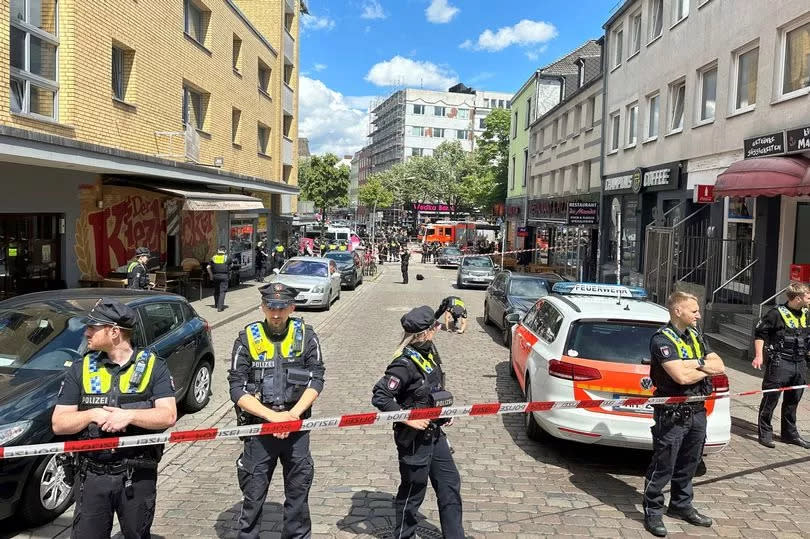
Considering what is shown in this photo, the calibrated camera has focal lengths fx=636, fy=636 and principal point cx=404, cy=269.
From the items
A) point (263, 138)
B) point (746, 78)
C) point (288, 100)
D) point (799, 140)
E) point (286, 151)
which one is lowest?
point (799, 140)

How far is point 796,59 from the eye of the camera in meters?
12.2

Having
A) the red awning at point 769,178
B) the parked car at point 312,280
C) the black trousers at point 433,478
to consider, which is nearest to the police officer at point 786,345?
the black trousers at point 433,478

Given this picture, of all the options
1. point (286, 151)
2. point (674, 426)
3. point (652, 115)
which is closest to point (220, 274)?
point (674, 426)

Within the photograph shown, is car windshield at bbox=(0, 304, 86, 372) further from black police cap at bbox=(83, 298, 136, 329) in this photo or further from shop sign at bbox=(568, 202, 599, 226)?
shop sign at bbox=(568, 202, 599, 226)

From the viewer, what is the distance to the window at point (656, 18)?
1927 centimetres

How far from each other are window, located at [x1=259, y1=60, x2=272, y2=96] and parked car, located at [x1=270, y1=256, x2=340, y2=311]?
12199 millimetres

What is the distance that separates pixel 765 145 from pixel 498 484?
33.3 feet

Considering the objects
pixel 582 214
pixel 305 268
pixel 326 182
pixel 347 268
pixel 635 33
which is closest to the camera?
pixel 305 268

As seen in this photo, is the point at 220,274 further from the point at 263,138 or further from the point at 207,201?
the point at 263,138

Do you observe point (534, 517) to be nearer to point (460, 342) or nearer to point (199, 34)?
point (460, 342)

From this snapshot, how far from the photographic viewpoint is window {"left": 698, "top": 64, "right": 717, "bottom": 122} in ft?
51.7

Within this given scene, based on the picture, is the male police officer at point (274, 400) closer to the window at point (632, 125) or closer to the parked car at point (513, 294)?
the parked car at point (513, 294)

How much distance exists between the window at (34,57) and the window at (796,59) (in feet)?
46.6

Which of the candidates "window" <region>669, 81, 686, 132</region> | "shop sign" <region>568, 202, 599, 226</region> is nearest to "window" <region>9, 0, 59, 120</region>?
"window" <region>669, 81, 686, 132</region>
